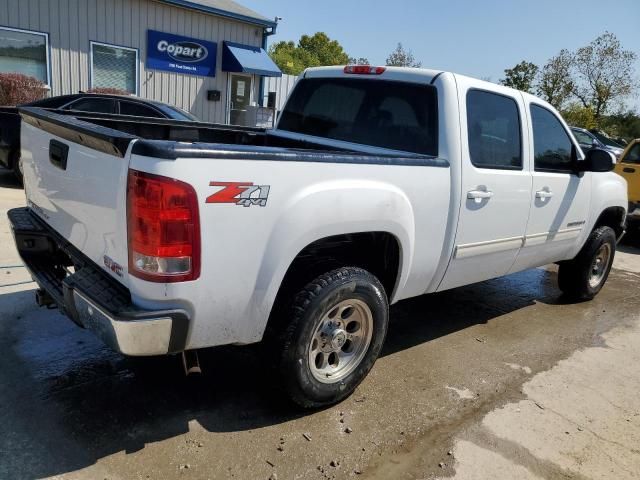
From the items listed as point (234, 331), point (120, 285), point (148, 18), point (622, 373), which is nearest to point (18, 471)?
point (120, 285)

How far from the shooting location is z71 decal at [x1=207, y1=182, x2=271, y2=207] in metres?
2.33

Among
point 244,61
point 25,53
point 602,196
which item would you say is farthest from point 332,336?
point 244,61

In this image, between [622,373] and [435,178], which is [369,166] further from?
[622,373]

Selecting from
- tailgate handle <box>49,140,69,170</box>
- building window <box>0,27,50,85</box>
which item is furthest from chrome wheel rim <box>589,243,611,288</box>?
building window <box>0,27,50,85</box>

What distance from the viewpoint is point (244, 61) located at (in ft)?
51.2

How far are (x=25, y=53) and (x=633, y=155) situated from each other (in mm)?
12708

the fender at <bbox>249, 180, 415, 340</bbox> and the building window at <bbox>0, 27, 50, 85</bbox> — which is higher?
the building window at <bbox>0, 27, 50, 85</bbox>

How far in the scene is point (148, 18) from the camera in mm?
13992

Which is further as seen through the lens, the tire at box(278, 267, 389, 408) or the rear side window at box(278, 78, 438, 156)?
the rear side window at box(278, 78, 438, 156)

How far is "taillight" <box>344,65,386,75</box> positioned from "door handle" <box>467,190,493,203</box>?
114cm

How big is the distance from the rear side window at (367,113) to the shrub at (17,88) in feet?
31.7

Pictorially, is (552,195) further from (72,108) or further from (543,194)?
(72,108)

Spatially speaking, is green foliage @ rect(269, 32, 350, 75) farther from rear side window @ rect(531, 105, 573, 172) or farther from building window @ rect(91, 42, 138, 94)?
rear side window @ rect(531, 105, 573, 172)

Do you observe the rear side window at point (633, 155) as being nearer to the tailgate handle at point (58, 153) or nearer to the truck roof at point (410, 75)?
the truck roof at point (410, 75)
